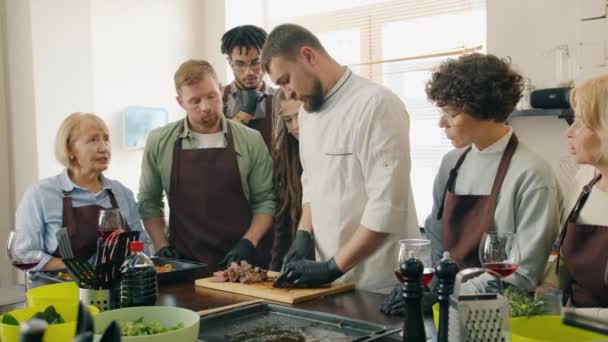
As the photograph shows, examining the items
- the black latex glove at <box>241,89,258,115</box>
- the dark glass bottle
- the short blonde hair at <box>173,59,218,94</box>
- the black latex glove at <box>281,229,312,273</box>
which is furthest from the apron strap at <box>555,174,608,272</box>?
the black latex glove at <box>241,89,258,115</box>

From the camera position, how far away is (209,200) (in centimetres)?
285

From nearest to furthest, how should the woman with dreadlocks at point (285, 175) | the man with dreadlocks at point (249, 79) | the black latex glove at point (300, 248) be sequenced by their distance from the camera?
1. the black latex glove at point (300, 248)
2. the woman with dreadlocks at point (285, 175)
3. the man with dreadlocks at point (249, 79)

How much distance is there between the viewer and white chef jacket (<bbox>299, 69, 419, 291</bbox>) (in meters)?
2.23

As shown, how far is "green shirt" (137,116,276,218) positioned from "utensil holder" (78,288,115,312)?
4.10 ft

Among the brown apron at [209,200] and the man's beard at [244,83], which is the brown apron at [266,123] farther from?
the brown apron at [209,200]

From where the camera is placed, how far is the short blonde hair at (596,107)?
1.74 metres

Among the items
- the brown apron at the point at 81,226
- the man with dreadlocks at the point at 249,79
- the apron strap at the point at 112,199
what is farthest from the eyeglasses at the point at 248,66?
the brown apron at the point at 81,226

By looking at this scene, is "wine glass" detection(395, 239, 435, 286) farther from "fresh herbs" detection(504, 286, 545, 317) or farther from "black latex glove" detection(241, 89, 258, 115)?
"black latex glove" detection(241, 89, 258, 115)

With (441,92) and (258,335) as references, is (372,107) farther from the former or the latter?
(258,335)

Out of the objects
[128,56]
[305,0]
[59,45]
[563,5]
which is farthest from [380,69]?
[59,45]

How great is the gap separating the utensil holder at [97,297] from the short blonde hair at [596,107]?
140 centimetres

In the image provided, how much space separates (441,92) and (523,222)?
52cm

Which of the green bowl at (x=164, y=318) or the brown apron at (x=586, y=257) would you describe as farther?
the brown apron at (x=586, y=257)

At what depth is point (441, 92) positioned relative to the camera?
2133mm
